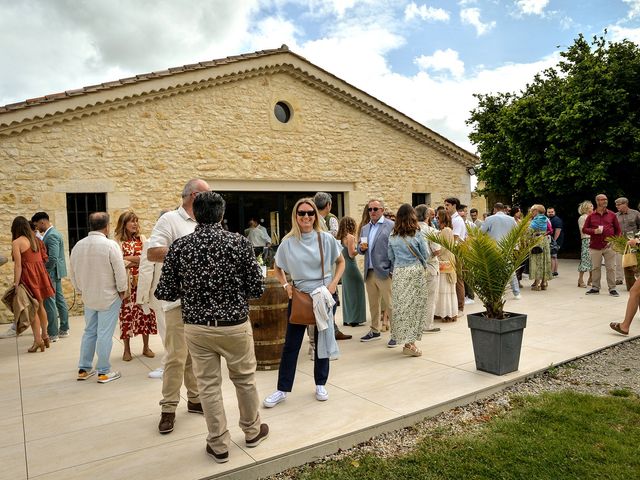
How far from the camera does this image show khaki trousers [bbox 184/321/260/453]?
9.64ft

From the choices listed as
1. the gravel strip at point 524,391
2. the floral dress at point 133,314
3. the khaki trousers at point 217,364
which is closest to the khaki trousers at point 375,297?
the gravel strip at point 524,391

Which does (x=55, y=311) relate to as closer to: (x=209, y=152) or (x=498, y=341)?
(x=209, y=152)

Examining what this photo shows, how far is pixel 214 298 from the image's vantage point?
9.59ft

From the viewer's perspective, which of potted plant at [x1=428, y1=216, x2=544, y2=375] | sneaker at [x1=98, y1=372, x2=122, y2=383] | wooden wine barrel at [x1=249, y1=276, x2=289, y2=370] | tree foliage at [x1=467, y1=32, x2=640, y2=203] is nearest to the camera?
potted plant at [x1=428, y1=216, x2=544, y2=375]

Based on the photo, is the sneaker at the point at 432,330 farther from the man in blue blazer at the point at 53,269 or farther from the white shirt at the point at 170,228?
the man in blue blazer at the point at 53,269

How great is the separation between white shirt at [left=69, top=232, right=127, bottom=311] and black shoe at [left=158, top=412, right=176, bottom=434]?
5.83 ft

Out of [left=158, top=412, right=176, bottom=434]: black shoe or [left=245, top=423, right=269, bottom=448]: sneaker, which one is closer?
[left=245, top=423, right=269, bottom=448]: sneaker

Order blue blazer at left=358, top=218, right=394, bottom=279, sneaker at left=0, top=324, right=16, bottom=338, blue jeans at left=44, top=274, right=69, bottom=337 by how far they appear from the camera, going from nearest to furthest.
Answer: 1. blue blazer at left=358, top=218, right=394, bottom=279
2. blue jeans at left=44, top=274, right=69, bottom=337
3. sneaker at left=0, top=324, right=16, bottom=338

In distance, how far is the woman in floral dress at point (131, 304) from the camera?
5664mm

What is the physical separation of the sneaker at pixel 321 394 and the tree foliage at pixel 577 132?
13740mm

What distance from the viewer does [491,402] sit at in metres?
4.14

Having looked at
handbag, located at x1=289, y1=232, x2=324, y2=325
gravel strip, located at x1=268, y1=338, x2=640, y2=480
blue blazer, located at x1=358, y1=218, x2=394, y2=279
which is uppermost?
blue blazer, located at x1=358, y1=218, x2=394, y2=279

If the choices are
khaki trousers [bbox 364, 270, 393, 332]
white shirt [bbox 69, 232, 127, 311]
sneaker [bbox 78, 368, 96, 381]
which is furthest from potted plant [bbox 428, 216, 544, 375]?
sneaker [bbox 78, 368, 96, 381]

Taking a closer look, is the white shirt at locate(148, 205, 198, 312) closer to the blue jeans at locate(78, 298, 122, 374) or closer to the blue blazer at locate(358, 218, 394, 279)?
the blue jeans at locate(78, 298, 122, 374)
